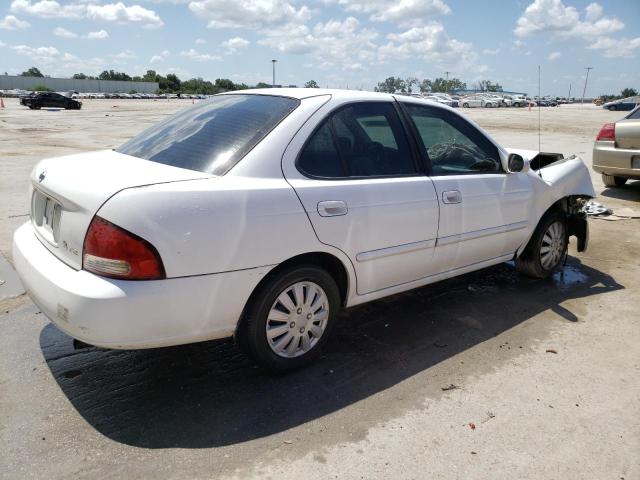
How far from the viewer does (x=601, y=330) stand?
154 inches

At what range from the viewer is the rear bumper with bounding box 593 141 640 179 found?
26.8 feet

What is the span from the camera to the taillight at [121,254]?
2426 millimetres

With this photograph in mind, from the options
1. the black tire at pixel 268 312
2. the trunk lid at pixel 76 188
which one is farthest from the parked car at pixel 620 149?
the trunk lid at pixel 76 188

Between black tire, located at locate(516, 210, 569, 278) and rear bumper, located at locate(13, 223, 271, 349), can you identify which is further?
black tire, located at locate(516, 210, 569, 278)

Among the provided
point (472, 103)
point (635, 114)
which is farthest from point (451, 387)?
point (472, 103)

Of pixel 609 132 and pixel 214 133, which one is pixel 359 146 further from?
pixel 609 132

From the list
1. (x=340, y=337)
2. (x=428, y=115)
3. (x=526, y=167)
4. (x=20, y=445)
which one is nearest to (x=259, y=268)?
(x=340, y=337)

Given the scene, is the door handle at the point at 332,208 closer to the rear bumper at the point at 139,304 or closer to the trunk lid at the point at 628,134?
the rear bumper at the point at 139,304

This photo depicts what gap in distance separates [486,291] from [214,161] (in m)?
2.85

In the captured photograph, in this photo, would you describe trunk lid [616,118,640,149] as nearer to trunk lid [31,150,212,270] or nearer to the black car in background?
trunk lid [31,150,212,270]

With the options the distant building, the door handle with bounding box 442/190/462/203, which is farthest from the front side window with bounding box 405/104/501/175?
the distant building

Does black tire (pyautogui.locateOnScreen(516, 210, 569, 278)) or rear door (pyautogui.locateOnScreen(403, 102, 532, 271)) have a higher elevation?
rear door (pyautogui.locateOnScreen(403, 102, 532, 271))

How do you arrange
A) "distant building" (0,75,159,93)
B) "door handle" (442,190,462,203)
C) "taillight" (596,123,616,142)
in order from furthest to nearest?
1. "distant building" (0,75,159,93)
2. "taillight" (596,123,616,142)
3. "door handle" (442,190,462,203)

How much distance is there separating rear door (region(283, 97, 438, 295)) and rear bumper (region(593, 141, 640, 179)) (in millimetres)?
6133
